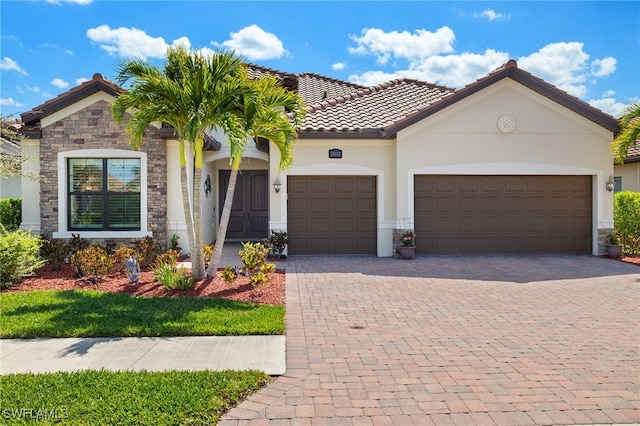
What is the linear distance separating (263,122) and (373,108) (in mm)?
6821

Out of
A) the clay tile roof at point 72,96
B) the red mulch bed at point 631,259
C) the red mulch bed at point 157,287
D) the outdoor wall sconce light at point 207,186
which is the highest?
the clay tile roof at point 72,96

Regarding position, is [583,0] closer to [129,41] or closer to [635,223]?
[635,223]

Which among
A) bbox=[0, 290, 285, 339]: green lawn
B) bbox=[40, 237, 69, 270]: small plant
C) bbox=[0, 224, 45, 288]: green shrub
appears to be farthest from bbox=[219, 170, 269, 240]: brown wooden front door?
bbox=[0, 290, 285, 339]: green lawn

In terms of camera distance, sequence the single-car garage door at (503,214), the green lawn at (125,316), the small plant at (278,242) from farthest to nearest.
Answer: the single-car garage door at (503,214) < the small plant at (278,242) < the green lawn at (125,316)

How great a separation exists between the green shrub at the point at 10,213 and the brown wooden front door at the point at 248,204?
6.53 m

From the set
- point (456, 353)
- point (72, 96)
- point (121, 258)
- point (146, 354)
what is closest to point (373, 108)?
point (72, 96)

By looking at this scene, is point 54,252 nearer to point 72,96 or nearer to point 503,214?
point 72,96

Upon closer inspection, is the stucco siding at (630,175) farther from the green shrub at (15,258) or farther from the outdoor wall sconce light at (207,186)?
the green shrub at (15,258)

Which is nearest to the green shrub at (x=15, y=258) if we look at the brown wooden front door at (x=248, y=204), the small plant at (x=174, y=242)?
the small plant at (x=174, y=242)

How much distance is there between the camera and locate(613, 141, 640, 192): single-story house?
56.6 feet

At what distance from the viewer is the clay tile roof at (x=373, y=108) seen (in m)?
12.6

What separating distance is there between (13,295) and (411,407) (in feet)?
24.2

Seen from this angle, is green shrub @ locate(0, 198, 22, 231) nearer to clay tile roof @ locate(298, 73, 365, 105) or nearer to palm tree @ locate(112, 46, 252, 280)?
palm tree @ locate(112, 46, 252, 280)

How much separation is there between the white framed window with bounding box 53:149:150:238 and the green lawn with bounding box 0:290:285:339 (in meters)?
4.23
